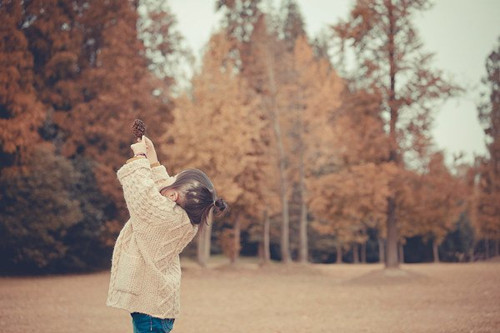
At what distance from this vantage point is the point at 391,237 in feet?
62.8

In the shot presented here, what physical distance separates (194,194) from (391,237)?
17.3m

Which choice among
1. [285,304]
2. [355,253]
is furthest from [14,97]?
[355,253]

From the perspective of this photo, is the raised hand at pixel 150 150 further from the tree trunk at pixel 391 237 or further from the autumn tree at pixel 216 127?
the autumn tree at pixel 216 127

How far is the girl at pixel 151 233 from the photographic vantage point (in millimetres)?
2902

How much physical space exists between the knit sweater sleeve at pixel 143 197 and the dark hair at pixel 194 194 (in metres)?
0.09

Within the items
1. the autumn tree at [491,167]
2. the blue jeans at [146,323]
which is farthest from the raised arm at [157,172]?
the autumn tree at [491,167]

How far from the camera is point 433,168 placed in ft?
61.5

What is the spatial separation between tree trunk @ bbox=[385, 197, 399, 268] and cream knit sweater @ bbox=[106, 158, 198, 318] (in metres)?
17.1

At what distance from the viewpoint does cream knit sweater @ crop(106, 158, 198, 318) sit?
114 inches

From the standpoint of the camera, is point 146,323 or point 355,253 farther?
point 355,253

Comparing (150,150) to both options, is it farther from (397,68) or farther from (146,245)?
(397,68)

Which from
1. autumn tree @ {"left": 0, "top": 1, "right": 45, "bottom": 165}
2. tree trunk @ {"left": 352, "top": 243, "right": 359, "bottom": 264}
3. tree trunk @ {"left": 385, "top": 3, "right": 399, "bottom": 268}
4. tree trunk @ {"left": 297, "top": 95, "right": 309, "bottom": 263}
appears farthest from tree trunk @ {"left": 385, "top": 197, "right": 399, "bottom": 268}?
tree trunk @ {"left": 352, "top": 243, "right": 359, "bottom": 264}

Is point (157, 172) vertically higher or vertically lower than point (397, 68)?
lower

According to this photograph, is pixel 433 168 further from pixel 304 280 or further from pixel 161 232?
pixel 161 232
